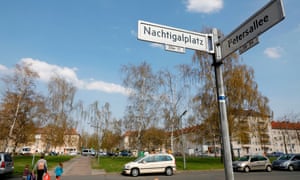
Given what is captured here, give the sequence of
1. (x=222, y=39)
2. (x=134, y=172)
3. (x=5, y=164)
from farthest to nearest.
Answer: (x=134, y=172)
(x=5, y=164)
(x=222, y=39)

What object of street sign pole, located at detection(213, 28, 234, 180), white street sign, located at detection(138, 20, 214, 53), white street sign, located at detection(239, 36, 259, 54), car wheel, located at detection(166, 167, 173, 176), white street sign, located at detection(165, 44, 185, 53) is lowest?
car wheel, located at detection(166, 167, 173, 176)

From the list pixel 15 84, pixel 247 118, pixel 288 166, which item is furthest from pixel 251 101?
pixel 15 84

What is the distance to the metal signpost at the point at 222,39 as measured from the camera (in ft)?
10.1

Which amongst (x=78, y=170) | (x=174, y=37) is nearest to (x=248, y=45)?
(x=174, y=37)

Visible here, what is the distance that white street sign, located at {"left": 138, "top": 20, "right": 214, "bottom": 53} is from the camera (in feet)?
11.8

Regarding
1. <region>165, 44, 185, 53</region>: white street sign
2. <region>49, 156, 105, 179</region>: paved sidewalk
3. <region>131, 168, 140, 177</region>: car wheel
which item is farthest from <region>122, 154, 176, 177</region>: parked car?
<region>165, 44, 185, 53</region>: white street sign

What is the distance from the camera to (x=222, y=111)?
3340mm

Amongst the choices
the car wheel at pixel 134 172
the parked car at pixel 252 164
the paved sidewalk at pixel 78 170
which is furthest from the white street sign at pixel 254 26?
the parked car at pixel 252 164

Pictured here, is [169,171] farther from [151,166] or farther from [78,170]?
[78,170]

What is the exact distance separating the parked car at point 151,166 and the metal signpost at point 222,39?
16577 millimetres

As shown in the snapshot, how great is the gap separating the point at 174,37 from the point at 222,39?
75cm

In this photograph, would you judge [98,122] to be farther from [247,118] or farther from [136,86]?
[247,118]

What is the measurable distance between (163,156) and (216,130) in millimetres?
12109

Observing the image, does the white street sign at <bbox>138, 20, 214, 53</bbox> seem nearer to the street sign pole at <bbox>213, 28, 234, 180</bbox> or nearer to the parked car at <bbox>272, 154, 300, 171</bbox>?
the street sign pole at <bbox>213, 28, 234, 180</bbox>
